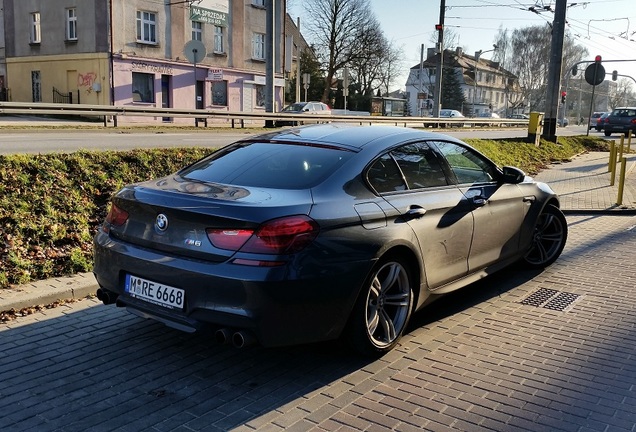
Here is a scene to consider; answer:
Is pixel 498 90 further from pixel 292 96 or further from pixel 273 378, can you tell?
pixel 273 378

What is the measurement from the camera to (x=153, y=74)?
3441 cm

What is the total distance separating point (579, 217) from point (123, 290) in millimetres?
8455

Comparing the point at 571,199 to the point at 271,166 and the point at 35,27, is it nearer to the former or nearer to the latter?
the point at 271,166

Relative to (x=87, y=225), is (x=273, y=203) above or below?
above

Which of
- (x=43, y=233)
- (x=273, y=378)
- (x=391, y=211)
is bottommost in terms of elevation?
(x=273, y=378)

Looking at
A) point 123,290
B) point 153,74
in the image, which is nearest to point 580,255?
point 123,290

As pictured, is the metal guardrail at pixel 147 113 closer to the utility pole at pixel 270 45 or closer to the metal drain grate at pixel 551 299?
the utility pole at pixel 270 45

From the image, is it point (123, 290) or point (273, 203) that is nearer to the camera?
point (273, 203)

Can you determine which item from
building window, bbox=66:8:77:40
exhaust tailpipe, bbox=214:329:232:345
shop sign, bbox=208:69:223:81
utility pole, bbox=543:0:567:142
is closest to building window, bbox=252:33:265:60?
shop sign, bbox=208:69:223:81

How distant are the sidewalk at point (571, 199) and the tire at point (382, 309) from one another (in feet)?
8.77

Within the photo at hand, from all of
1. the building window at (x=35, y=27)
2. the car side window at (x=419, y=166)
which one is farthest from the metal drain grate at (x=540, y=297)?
the building window at (x=35, y=27)

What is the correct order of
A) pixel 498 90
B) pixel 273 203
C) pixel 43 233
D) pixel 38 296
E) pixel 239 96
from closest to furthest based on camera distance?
1. pixel 273 203
2. pixel 38 296
3. pixel 43 233
4. pixel 239 96
5. pixel 498 90

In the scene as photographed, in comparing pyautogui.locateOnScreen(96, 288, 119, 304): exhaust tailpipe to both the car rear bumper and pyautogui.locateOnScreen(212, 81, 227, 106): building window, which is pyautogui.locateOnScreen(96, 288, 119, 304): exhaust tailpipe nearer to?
the car rear bumper

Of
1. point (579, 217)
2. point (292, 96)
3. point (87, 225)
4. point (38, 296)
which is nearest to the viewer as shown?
point (38, 296)
